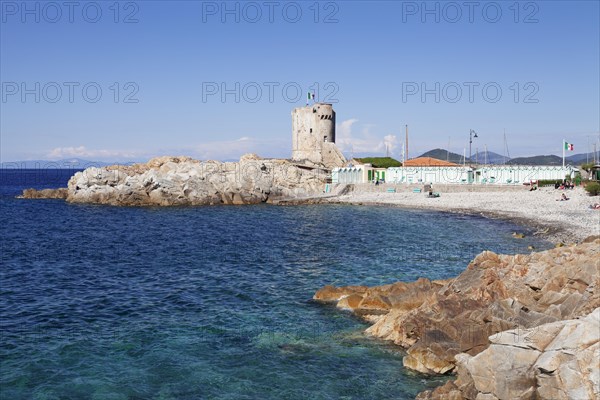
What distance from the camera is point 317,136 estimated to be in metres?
94.8

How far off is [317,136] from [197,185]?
31265mm

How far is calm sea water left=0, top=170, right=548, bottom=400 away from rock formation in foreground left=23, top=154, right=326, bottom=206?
2159 cm

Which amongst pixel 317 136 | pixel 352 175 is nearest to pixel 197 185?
pixel 352 175

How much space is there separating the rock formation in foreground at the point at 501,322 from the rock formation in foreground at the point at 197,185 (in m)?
50.0

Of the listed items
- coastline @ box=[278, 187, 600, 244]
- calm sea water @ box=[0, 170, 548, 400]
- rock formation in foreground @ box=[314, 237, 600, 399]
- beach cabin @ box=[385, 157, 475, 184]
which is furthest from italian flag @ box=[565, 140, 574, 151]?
rock formation in foreground @ box=[314, 237, 600, 399]

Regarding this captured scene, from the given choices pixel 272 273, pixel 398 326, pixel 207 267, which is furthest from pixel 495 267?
pixel 207 267

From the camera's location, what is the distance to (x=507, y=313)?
607 inches

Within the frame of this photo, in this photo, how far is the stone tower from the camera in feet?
308

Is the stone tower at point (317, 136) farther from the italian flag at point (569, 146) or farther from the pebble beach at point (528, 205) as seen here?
the italian flag at point (569, 146)

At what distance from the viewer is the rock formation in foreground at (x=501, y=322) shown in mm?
10453

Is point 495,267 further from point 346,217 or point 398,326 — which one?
point 346,217

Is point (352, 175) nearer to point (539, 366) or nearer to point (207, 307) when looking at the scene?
point (207, 307)

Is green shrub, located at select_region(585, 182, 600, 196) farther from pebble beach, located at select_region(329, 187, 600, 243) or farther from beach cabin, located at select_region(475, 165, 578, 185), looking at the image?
beach cabin, located at select_region(475, 165, 578, 185)

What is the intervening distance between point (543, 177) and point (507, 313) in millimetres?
68687
